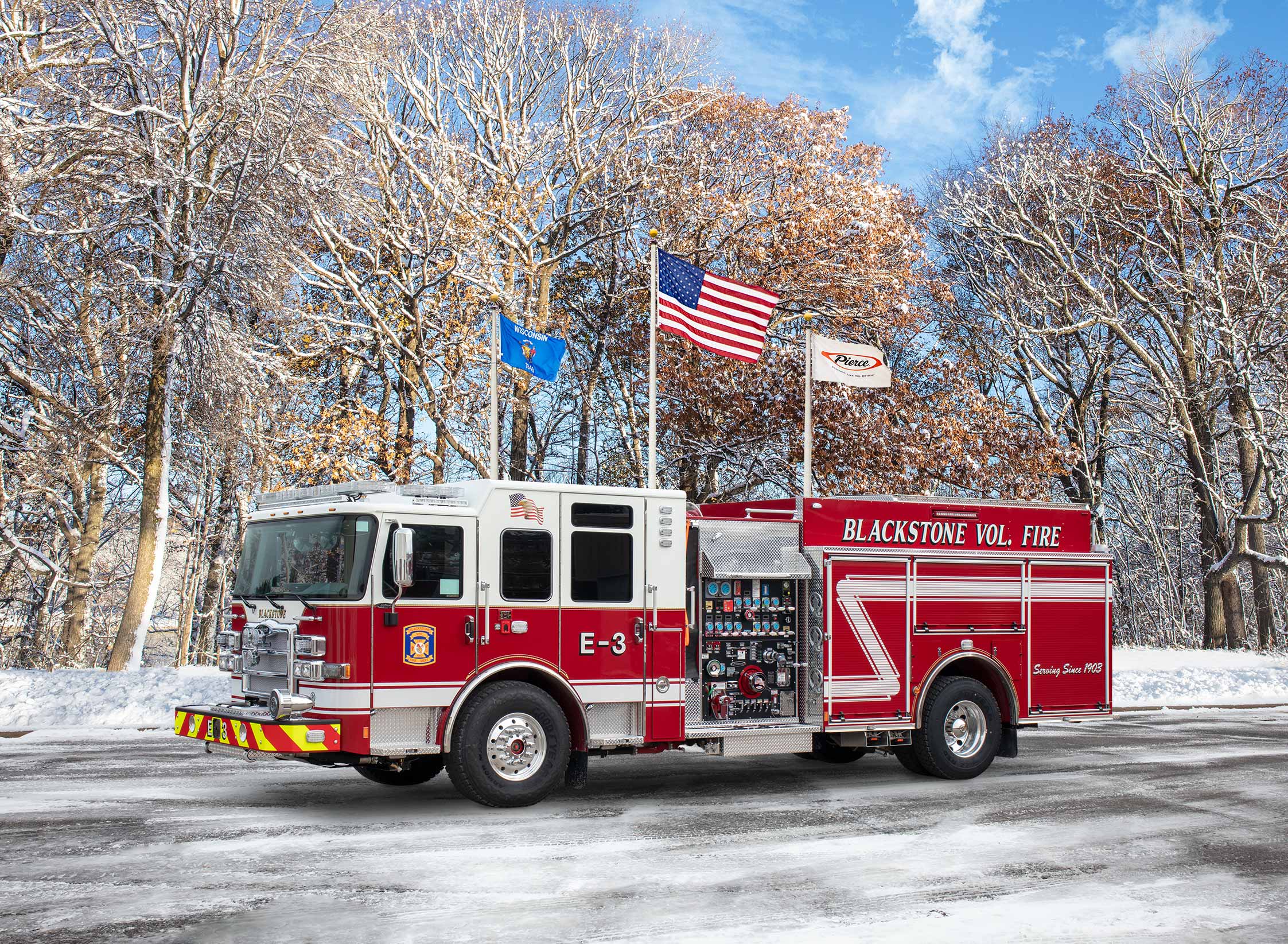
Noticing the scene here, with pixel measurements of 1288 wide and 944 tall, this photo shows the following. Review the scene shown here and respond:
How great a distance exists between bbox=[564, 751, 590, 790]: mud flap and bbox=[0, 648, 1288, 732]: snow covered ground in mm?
5697

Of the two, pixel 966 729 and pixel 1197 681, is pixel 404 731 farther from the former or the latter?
pixel 1197 681

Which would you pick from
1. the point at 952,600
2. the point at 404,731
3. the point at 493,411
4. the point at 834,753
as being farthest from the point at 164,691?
the point at 952,600

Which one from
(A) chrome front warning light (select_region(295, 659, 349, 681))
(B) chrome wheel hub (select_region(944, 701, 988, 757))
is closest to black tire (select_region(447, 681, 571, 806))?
(A) chrome front warning light (select_region(295, 659, 349, 681))

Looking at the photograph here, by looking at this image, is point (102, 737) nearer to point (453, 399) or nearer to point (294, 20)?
point (453, 399)

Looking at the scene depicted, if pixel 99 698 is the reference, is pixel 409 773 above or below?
below

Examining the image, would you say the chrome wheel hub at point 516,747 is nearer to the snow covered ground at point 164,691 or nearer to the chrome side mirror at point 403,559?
A: the chrome side mirror at point 403,559

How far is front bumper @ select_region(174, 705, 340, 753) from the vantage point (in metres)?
9.01

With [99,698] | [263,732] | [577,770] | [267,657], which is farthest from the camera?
[99,698]

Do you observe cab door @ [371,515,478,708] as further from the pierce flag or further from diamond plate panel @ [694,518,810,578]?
the pierce flag

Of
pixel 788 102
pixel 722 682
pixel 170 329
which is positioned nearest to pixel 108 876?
pixel 722 682

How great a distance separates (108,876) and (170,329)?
14970 millimetres

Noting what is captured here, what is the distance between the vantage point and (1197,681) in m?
22.5

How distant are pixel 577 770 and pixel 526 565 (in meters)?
1.82

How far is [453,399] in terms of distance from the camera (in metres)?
25.5
